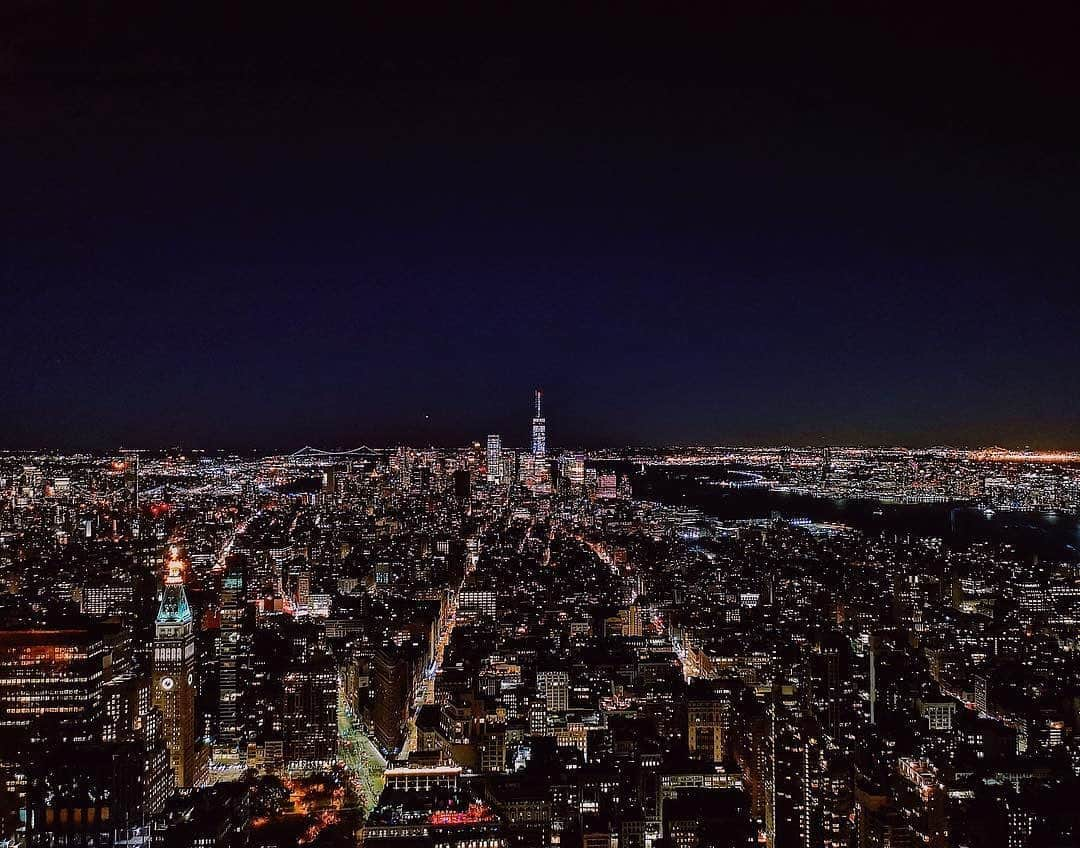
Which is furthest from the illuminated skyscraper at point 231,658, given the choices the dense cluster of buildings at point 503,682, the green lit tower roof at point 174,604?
the green lit tower roof at point 174,604

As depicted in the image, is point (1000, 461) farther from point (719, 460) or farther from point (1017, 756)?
point (719, 460)

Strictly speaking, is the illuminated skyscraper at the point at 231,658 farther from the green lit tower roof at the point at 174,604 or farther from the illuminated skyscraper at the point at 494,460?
the illuminated skyscraper at the point at 494,460

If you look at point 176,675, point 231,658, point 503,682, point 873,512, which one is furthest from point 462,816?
point 873,512

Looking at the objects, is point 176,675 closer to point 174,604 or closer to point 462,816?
point 174,604

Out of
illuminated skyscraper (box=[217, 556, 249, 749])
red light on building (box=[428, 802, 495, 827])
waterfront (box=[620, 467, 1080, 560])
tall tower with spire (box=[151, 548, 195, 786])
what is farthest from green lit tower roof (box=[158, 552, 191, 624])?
waterfront (box=[620, 467, 1080, 560])

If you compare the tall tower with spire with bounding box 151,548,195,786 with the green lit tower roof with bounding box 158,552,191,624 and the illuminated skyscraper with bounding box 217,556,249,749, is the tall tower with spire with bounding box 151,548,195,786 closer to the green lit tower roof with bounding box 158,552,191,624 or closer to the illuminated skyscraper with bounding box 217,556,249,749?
the green lit tower roof with bounding box 158,552,191,624
